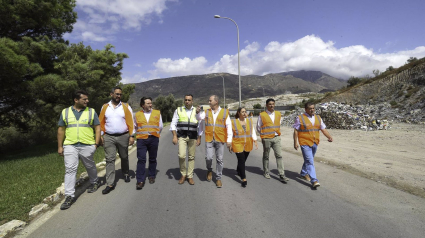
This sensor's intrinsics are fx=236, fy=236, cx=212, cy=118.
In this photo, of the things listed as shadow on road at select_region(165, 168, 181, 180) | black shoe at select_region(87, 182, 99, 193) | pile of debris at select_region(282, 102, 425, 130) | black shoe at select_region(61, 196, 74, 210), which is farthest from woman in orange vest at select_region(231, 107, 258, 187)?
pile of debris at select_region(282, 102, 425, 130)

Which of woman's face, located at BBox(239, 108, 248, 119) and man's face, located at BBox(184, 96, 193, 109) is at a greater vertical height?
man's face, located at BBox(184, 96, 193, 109)

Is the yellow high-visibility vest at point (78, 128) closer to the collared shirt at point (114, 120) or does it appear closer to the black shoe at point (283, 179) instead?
the collared shirt at point (114, 120)

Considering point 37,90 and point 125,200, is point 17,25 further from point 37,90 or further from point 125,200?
point 125,200

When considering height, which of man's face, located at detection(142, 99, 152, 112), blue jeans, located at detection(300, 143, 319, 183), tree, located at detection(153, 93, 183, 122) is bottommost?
blue jeans, located at detection(300, 143, 319, 183)

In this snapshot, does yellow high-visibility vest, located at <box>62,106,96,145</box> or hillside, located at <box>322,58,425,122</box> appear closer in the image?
yellow high-visibility vest, located at <box>62,106,96,145</box>

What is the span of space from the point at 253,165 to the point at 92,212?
→ 4692 mm

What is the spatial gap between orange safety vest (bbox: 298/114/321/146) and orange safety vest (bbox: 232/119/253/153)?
1.14 m

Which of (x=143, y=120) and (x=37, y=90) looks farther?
(x=37, y=90)

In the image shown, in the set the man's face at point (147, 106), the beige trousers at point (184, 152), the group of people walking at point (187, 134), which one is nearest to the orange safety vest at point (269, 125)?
the group of people walking at point (187, 134)

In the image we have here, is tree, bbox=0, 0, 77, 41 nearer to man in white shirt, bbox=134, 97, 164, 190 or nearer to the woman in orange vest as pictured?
man in white shirt, bbox=134, 97, 164, 190

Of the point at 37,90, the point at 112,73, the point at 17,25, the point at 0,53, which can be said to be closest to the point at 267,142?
the point at 0,53

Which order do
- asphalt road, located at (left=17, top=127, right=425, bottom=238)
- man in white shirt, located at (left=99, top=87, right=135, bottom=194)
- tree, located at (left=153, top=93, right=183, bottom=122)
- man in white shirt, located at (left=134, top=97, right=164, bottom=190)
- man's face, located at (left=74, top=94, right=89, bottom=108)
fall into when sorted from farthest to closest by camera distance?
1. tree, located at (left=153, top=93, right=183, bottom=122)
2. man in white shirt, located at (left=134, top=97, right=164, bottom=190)
3. man in white shirt, located at (left=99, top=87, right=135, bottom=194)
4. man's face, located at (left=74, top=94, right=89, bottom=108)
5. asphalt road, located at (left=17, top=127, right=425, bottom=238)

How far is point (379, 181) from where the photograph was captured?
17.2 feet

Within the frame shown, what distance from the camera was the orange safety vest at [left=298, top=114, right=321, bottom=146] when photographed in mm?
5145
